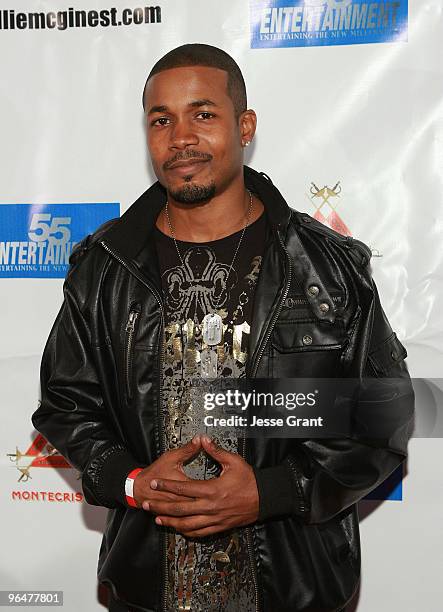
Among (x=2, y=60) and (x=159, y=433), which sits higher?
(x=2, y=60)

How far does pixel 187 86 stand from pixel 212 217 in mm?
285

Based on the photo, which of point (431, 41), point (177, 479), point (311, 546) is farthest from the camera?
point (431, 41)

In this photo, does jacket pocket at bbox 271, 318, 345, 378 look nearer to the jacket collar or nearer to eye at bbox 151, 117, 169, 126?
the jacket collar

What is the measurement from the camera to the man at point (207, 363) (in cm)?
164

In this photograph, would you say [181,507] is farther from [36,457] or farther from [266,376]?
[36,457]

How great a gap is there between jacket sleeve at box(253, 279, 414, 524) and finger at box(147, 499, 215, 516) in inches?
4.3

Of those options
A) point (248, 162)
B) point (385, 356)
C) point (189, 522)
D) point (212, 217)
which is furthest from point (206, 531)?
point (248, 162)

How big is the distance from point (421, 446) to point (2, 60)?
159 cm

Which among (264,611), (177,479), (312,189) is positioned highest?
(312,189)

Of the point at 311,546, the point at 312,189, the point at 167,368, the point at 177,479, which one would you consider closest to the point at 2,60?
the point at 312,189

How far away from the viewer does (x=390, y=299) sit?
2223 millimetres

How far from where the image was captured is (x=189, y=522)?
1.56 m

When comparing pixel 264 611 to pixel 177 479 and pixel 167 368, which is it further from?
pixel 167 368

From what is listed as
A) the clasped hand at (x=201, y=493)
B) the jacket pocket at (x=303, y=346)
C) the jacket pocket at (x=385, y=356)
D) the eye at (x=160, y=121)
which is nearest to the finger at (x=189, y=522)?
the clasped hand at (x=201, y=493)
